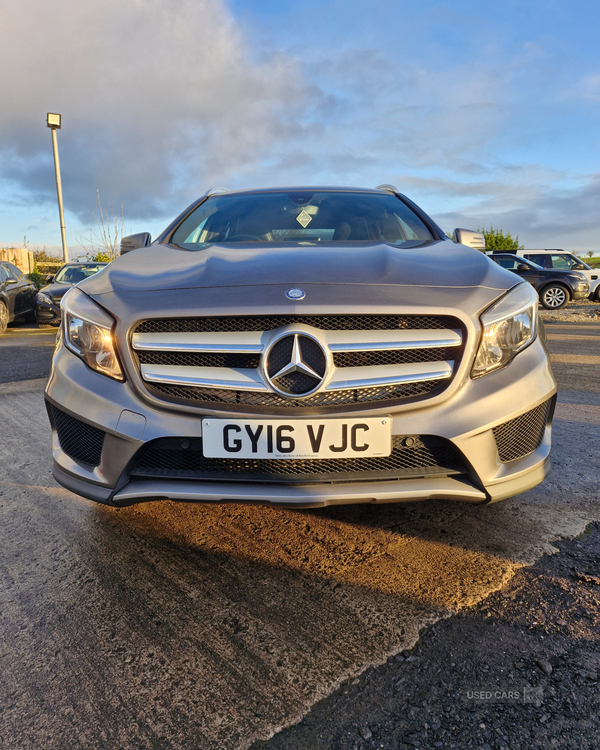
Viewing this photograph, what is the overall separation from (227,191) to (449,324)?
90.8 inches

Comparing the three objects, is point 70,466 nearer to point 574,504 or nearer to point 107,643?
point 107,643

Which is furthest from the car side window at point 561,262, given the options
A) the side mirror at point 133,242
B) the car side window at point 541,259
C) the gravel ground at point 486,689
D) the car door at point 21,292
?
the gravel ground at point 486,689

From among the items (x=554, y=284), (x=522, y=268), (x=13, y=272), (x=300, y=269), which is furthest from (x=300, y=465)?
(x=522, y=268)

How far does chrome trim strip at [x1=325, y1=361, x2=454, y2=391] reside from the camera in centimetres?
172

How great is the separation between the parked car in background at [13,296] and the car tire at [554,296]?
1343 centimetres

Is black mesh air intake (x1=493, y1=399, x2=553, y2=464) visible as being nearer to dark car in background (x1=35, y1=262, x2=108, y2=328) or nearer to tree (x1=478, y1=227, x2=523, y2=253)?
dark car in background (x1=35, y1=262, x2=108, y2=328)

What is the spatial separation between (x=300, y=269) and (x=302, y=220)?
4.05ft

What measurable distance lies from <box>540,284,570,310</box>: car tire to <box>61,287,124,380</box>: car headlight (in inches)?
640

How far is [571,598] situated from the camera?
1683mm

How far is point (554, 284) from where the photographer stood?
16000 mm

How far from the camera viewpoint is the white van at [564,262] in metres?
17.7

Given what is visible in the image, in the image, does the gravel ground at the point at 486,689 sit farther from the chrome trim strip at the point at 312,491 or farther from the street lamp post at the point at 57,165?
the street lamp post at the point at 57,165

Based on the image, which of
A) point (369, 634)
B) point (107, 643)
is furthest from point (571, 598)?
point (107, 643)

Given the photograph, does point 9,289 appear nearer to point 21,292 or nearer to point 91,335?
point 21,292
